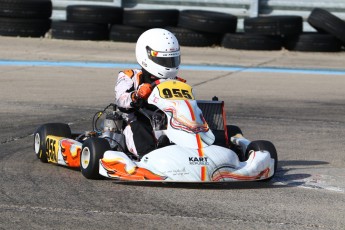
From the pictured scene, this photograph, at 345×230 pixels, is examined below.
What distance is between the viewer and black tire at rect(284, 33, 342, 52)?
1708cm

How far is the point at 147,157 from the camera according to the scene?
21.3 ft

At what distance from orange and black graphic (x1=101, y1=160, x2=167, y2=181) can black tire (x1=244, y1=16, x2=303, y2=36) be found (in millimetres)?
10542

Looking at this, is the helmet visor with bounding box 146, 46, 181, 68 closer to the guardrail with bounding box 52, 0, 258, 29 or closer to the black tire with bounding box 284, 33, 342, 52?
the black tire with bounding box 284, 33, 342, 52

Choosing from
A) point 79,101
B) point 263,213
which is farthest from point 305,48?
point 263,213

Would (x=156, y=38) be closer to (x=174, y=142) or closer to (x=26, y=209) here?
(x=174, y=142)

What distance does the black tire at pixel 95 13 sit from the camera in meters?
17.3

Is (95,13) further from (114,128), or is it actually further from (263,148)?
(263,148)

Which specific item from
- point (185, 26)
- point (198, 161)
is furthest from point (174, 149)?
point (185, 26)

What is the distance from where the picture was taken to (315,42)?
56.2 feet

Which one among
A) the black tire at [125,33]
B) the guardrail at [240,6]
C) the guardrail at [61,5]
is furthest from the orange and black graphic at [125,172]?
the guardrail at [61,5]

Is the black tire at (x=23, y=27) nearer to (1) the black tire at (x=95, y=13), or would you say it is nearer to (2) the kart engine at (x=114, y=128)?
(1) the black tire at (x=95, y=13)

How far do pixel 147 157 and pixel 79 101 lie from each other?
16.2 ft

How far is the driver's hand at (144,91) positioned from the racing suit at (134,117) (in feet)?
0.38

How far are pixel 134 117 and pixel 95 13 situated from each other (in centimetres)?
1034
